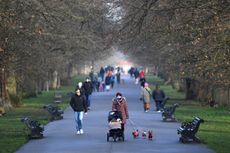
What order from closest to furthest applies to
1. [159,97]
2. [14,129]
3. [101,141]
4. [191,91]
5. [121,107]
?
[101,141] < [121,107] < [14,129] < [159,97] < [191,91]

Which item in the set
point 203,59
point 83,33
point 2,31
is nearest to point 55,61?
point 83,33

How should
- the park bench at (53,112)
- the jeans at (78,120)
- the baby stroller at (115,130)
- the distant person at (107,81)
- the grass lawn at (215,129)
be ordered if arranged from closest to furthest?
1. the grass lawn at (215,129)
2. the baby stroller at (115,130)
3. the jeans at (78,120)
4. the park bench at (53,112)
5. the distant person at (107,81)

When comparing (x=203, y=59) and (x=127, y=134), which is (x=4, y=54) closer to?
(x=127, y=134)

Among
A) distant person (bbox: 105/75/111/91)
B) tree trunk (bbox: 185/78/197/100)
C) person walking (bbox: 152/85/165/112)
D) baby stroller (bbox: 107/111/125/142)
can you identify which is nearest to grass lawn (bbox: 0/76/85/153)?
baby stroller (bbox: 107/111/125/142)

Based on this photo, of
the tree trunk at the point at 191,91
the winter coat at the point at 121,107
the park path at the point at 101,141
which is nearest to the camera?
the park path at the point at 101,141

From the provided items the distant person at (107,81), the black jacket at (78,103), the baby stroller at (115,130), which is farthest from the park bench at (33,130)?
the distant person at (107,81)

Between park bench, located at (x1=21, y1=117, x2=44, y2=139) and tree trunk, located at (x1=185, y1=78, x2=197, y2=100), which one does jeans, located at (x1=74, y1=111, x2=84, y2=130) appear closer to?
park bench, located at (x1=21, y1=117, x2=44, y2=139)

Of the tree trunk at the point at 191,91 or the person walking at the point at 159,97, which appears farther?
the tree trunk at the point at 191,91

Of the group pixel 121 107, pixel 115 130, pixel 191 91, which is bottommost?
pixel 115 130

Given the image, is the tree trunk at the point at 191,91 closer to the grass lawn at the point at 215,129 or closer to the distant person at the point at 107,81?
the distant person at the point at 107,81

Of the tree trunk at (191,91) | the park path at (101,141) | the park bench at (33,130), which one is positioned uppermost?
the tree trunk at (191,91)

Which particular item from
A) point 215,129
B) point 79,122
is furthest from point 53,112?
point 215,129

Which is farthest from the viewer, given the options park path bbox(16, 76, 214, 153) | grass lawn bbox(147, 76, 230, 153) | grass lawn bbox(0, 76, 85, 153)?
grass lawn bbox(0, 76, 85, 153)

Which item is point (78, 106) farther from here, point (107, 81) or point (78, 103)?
point (107, 81)
